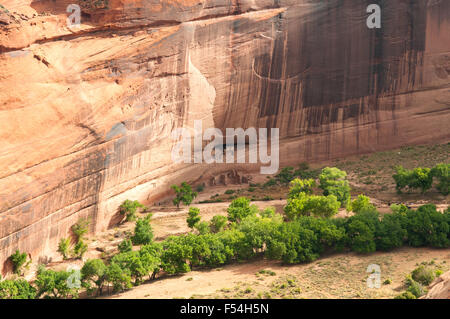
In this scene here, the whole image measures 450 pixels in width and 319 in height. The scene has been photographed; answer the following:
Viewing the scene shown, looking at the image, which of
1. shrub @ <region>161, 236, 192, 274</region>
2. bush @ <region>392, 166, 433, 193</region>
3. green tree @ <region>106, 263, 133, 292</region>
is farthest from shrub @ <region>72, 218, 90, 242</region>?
bush @ <region>392, 166, 433, 193</region>

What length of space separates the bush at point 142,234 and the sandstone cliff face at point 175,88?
318cm

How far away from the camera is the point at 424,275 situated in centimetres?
2781

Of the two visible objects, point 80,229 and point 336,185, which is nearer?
point 80,229

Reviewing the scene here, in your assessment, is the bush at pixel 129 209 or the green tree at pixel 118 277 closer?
the green tree at pixel 118 277

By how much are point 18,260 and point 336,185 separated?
22.1m

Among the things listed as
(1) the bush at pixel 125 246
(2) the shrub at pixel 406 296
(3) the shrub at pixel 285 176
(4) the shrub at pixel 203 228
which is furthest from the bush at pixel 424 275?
(3) the shrub at pixel 285 176

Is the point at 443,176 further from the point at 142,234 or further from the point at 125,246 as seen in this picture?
the point at 125,246

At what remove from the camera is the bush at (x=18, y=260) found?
31.4m

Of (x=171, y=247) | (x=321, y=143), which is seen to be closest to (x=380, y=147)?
(x=321, y=143)

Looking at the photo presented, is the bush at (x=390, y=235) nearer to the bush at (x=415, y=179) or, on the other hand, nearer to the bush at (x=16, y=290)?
the bush at (x=415, y=179)

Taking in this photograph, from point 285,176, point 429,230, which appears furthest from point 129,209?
point 429,230

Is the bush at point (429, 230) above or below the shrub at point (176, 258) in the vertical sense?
above

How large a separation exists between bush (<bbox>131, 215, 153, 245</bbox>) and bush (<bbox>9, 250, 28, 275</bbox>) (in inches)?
282

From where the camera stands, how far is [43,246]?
33719 millimetres
